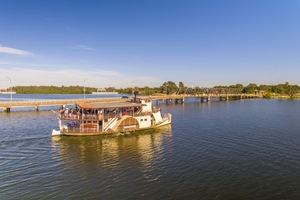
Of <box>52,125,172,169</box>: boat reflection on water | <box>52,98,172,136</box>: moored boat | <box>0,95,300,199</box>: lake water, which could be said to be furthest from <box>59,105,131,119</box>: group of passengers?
<box>0,95,300,199</box>: lake water

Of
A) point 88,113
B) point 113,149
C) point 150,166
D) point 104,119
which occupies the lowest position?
point 150,166

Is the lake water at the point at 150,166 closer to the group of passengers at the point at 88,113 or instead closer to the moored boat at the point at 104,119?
the moored boat at the point at 104,119

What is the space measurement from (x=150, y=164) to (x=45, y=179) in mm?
12790

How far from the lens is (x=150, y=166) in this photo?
29172mm

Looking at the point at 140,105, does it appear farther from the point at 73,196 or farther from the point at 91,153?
the point at 73,196

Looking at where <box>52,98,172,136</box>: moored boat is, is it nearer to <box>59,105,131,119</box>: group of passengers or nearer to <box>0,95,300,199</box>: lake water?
<box>59,105,131,119</box>: group of passengers

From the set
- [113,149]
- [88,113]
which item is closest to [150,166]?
[113,149]

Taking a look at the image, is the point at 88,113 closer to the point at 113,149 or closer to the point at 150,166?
the point at 113,149

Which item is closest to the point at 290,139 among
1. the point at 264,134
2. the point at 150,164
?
the point at 264,134

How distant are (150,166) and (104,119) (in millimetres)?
20238

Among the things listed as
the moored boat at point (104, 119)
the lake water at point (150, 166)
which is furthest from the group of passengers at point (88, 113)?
the lake water at point (150, 166)

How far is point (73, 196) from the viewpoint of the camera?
2138 cm

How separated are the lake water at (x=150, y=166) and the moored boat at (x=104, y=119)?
2.00m

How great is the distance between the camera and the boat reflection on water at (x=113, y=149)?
31141 mm
